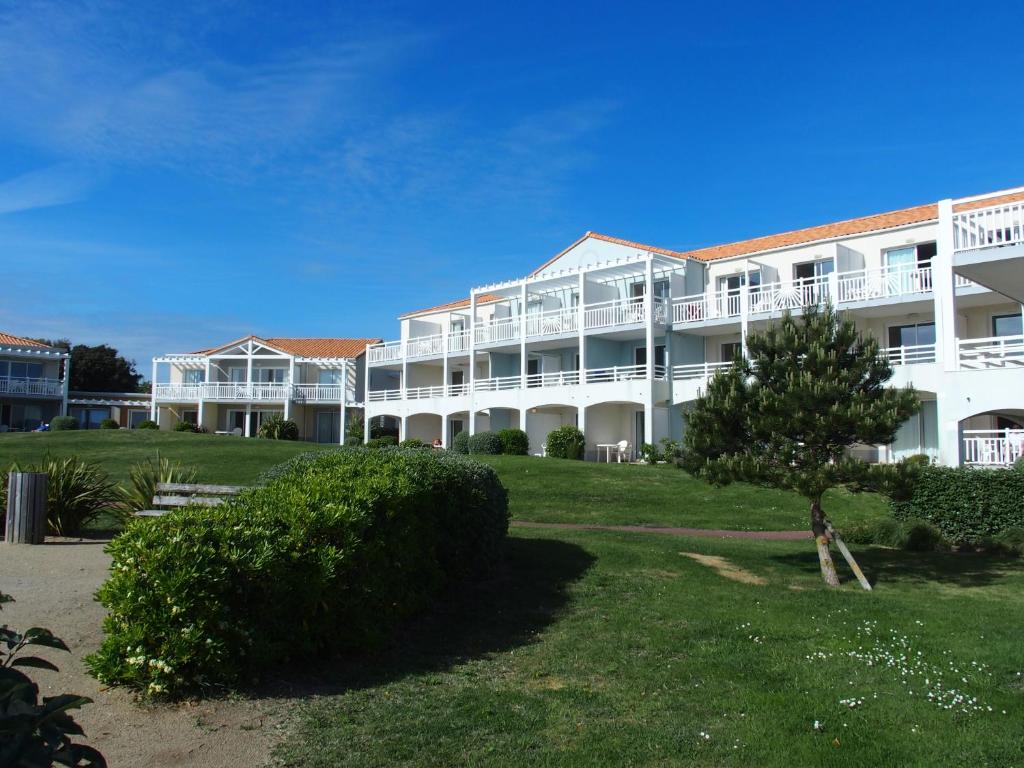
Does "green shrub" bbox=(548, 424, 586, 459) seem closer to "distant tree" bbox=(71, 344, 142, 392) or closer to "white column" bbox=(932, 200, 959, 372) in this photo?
"white column" bbox=(932, 200, 959, 372)

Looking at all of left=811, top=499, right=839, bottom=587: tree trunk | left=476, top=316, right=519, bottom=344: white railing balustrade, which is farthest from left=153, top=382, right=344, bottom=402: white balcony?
left=811, top=499, right=839, bottom=587: tree trunk

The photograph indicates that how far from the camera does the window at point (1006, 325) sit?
27094 millimetres

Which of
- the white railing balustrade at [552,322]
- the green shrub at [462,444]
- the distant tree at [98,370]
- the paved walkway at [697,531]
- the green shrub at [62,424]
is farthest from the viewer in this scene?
the distant tree at [98,370]

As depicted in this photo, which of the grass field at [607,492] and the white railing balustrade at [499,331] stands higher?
the white railing balustrade at [499,331]

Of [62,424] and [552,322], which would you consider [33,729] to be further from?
[62,424]

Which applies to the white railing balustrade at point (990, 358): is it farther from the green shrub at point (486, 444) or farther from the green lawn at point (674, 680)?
the green shrub at point (486, 444)

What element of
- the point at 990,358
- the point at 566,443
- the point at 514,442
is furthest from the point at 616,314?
the point at 990,358

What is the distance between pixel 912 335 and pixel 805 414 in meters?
20.8

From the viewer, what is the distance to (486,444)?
1344 inches

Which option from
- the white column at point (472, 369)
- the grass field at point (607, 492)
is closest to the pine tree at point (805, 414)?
the grass field at point (607, 492)

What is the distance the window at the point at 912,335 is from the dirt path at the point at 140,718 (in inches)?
1102

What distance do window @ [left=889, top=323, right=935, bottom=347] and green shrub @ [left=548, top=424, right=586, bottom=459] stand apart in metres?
11.9

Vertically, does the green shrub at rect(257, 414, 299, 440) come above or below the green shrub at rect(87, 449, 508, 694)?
above

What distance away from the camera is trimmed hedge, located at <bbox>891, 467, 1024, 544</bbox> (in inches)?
631
